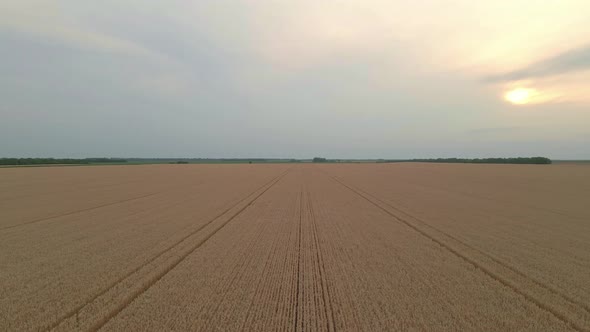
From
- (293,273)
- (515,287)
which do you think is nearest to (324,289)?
(293,273)

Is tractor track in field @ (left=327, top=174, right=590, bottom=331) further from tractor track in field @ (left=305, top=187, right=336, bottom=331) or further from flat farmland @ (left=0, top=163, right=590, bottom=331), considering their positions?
tractor track in field @ (left=305, top=187, right=336, bottom=331)

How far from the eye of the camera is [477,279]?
16.7 feet

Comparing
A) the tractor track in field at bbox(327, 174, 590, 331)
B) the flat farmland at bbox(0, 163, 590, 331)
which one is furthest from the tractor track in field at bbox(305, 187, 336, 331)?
the tractor track in field at bbox(327, 174, 590, 331)

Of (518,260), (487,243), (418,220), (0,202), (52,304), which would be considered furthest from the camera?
(0,202)

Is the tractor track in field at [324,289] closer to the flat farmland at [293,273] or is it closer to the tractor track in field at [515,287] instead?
the flat farmland at [293,273]

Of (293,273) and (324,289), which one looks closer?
(324,289)

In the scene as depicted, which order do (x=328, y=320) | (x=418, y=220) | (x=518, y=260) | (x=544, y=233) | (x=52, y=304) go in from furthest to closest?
(x=418, y=220), (x=544, y=233), (x=518, y=260), (x=52, y=304), (x=328, y=320)

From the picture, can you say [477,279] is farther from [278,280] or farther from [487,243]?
[278,280]

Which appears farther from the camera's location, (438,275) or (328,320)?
(438,275)

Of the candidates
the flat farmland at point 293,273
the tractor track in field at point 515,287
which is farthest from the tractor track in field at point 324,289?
the tractor track in field at point 515,287

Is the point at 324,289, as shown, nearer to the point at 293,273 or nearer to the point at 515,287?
the point at 293,273

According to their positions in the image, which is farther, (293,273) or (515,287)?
(293,273)

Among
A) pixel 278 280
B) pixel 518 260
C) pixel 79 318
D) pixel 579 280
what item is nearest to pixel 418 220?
pixel 518 260

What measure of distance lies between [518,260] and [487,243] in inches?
52.8
